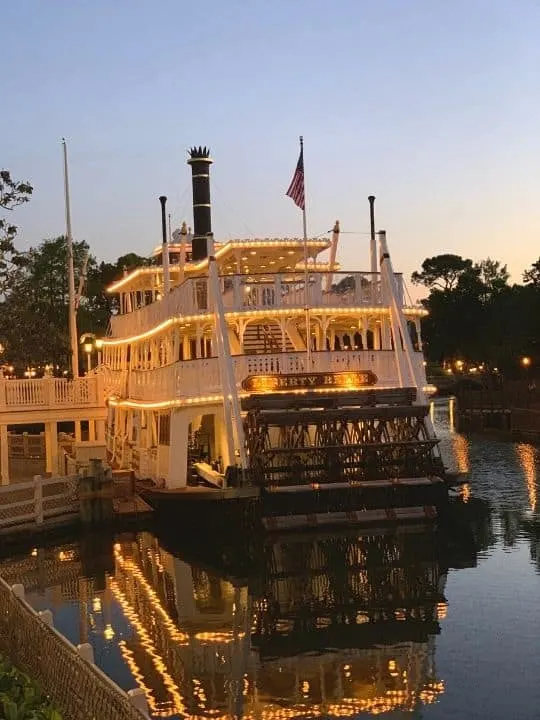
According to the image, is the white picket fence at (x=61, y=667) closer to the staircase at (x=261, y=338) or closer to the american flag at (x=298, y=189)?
the american flag at (x=298, y=189)

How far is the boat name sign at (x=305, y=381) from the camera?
23.7 metres

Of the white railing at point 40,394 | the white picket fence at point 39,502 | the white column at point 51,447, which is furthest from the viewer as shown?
the white column at point 51,447

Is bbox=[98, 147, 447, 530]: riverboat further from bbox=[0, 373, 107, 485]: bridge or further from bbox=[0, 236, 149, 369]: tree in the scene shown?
bbox=[0, 236, 149, 369]: tree

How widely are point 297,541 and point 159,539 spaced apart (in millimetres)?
3554

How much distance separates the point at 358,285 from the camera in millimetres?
25859

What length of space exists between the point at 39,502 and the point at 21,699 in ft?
48.6

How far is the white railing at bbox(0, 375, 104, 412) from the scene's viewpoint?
98.5 ft

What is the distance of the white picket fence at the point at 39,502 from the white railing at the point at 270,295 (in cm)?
495

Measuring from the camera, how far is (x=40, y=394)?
30359 millimetres

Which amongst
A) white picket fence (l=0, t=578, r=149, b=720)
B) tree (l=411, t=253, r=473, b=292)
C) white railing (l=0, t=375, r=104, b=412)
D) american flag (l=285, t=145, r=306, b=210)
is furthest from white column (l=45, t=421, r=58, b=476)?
tree (l=411, t=253, r=473, b=292)

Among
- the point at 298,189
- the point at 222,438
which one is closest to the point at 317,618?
the point at 222,438

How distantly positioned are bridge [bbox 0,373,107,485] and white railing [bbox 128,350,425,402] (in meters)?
5.77

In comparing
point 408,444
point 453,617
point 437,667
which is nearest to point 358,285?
point 408,444

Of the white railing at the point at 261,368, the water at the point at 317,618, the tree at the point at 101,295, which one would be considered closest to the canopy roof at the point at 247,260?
the white railing at the point at 261,368
